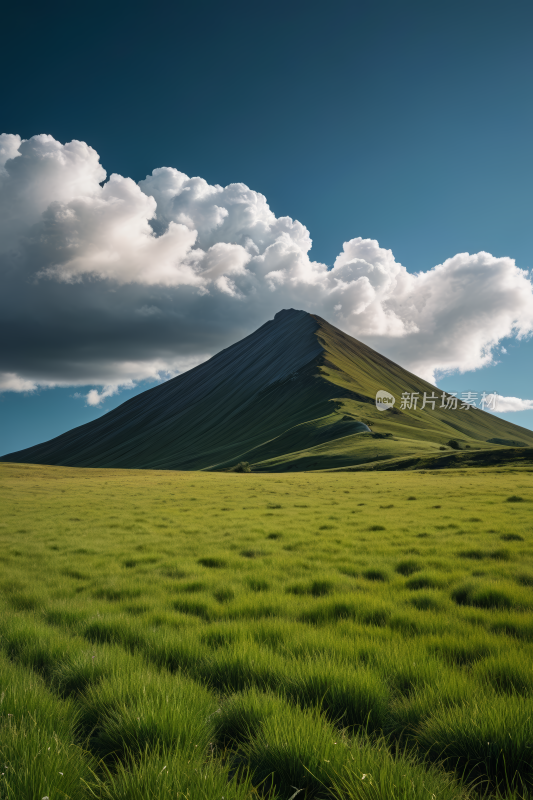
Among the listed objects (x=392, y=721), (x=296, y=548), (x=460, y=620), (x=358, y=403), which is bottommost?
(x=296, y=548)

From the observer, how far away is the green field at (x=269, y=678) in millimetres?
2707

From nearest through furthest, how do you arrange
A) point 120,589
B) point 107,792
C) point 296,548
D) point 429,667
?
point 107,792 < point 429,667 < point 120,589 < point 296,548

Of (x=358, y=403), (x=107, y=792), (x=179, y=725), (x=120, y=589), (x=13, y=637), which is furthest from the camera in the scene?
(x=358, y=403)

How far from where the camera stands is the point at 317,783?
9.17ft

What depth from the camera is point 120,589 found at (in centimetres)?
826

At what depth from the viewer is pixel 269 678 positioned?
4.21 metres

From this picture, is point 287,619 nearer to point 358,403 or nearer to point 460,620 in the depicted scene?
point 460,620

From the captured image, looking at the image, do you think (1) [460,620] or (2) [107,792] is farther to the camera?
(1) [460,620]

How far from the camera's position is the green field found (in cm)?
271

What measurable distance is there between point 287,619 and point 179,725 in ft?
11.2

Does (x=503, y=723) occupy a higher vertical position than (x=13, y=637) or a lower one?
higher

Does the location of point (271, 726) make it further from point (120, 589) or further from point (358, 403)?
point (358, 403)

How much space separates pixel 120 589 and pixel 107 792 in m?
6.35

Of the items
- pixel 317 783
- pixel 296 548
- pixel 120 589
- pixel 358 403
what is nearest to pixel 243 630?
pixel 317 783
